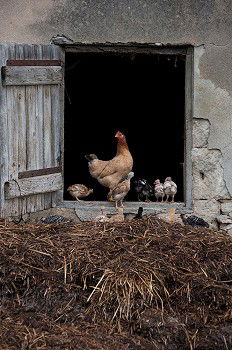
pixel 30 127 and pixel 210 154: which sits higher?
pixel 30 127

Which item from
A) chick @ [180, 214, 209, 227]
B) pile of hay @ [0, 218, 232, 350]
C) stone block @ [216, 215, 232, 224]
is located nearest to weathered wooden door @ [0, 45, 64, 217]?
pile of hay @ [0, 218, 232, 350]

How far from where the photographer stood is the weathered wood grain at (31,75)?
945 centimetres

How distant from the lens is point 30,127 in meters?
9.77

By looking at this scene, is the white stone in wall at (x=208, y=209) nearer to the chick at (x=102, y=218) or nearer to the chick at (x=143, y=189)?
the chick at (x=143, y=189)

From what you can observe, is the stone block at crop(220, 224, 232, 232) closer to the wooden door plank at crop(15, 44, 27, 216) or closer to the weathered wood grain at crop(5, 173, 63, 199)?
the weathered wood grain at crop(5, 173, 63, 199)

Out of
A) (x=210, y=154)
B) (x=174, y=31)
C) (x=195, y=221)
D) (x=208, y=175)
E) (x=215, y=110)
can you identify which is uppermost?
(x=174, y=31)

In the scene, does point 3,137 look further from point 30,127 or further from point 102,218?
point 102,218

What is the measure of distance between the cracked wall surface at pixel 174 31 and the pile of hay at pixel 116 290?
1.98 meters

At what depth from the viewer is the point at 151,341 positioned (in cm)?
696

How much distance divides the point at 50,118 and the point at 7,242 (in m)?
2.24

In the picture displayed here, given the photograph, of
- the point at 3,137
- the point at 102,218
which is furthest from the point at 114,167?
the point at 3,137

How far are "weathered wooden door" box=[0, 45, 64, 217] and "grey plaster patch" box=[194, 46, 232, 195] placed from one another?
5.43 ft

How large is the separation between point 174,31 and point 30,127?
80.5 inches

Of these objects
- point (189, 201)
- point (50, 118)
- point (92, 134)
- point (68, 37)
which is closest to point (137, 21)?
point (68, 37)
